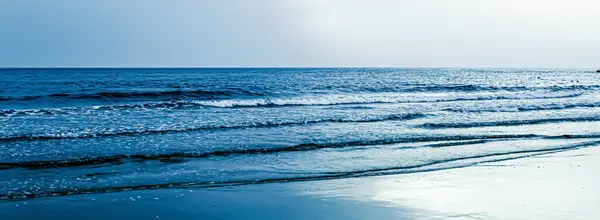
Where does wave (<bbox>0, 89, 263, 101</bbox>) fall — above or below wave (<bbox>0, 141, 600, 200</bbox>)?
below

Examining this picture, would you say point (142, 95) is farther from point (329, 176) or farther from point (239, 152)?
point (329, 176)

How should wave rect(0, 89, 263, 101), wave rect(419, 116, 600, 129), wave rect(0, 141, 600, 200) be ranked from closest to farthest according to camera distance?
wave rect(0, 141, 600, 200) → wave rect(419, 116, 600, 129) → wave rect(0, 89, 263, 101)

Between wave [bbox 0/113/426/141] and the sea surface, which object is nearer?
the sea surface

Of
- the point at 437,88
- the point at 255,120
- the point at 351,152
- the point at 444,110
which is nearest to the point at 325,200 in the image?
the point at 351,152

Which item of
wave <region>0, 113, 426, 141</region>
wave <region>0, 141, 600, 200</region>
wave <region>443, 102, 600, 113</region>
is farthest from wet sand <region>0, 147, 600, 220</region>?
wave <region>443, 102, 600, 113</region>

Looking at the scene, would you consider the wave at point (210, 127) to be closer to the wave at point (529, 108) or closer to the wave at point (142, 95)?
the wave at point (529, 108)

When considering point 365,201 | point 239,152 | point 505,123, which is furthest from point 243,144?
→ point 505,123

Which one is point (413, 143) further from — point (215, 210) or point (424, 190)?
point (215, 210)

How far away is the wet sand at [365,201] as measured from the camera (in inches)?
283

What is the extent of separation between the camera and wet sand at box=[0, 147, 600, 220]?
7188 millimetres

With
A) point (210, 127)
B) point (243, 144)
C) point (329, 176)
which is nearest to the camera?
point (329, 176)

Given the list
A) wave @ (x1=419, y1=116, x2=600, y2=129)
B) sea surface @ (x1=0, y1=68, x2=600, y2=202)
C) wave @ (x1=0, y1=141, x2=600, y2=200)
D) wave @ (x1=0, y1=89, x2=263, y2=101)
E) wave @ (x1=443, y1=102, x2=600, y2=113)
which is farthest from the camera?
wave @ (x1=0, y1=89, x2=263, y2=101)

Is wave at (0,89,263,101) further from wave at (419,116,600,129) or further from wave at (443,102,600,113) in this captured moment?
wave at (419,116,600,129)

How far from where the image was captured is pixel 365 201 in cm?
796
